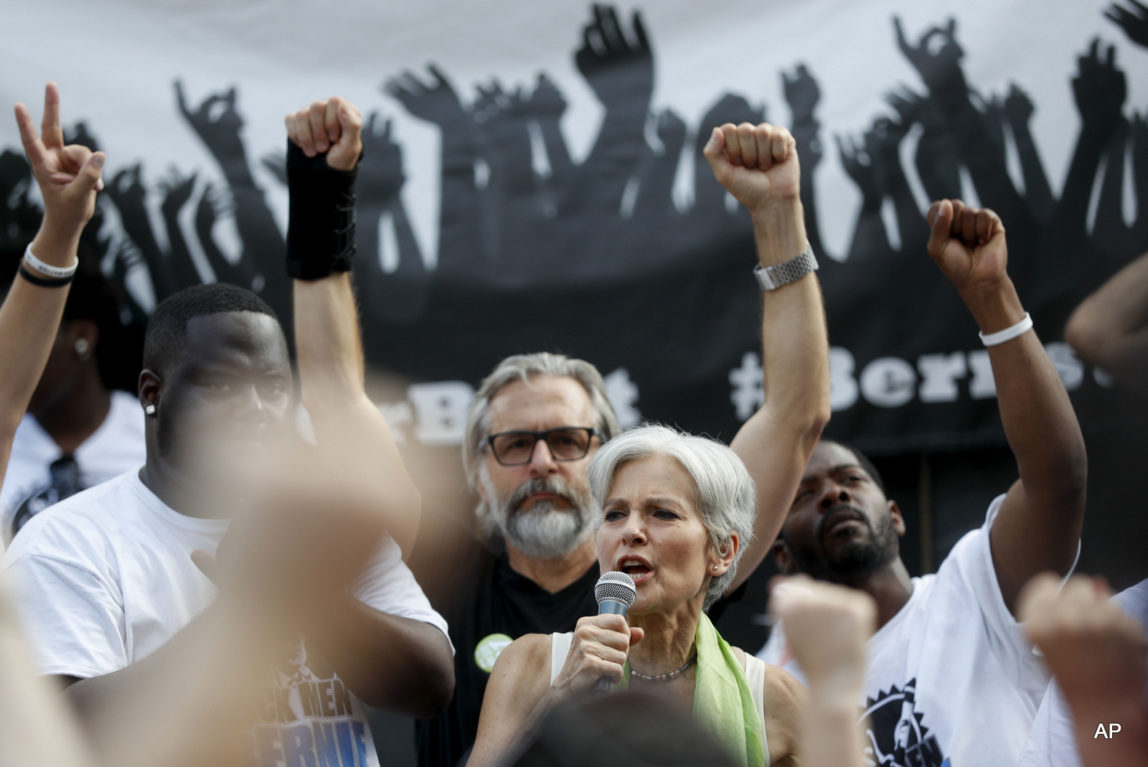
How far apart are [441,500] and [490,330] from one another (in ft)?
2.41

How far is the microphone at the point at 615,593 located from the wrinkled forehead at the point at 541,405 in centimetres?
102

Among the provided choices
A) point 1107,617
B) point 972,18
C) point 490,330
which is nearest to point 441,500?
point 490,330

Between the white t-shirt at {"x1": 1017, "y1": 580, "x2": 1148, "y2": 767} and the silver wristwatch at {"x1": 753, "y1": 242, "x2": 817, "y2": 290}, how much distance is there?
910 mm

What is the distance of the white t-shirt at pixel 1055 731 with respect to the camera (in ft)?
7.31

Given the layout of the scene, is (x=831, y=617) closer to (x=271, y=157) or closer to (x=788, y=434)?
(x=788, y=434)

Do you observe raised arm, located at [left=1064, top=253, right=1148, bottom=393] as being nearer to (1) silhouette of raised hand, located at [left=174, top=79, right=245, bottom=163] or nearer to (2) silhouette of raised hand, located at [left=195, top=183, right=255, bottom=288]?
(2) silhouette of raised hand, located at [left=195, top=183, right=255, bottom=288]

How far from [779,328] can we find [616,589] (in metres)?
0.86

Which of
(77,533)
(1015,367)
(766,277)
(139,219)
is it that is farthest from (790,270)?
(139,219)

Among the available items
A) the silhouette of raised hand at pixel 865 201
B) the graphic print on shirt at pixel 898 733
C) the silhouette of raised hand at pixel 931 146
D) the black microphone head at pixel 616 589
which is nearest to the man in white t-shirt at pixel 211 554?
the black microphone head at pixel 616 589

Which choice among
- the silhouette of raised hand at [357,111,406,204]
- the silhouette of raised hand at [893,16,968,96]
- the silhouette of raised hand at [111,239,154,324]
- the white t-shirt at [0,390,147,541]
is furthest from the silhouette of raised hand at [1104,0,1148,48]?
the white t-shirt at [0,390,147,541]

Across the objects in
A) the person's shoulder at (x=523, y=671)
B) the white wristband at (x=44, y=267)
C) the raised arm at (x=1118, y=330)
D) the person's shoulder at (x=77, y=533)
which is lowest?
the person's shoulder at (x=523, y=671)

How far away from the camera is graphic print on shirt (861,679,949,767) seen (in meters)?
2.68

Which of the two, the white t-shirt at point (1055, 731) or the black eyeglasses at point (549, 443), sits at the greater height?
the black eyeglasses at point (549, 443)

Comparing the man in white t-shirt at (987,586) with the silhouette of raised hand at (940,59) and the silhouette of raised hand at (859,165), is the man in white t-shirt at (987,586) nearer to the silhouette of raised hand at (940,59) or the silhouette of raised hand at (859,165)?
the silhouette of raised hand at (859,165)
